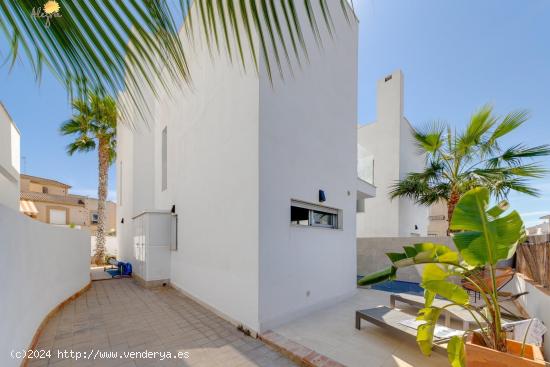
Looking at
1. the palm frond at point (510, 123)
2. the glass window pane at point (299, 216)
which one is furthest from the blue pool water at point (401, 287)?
the palm frond at point (510, 123)

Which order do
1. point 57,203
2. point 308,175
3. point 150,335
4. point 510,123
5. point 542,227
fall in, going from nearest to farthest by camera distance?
point 150,335 → point 308,175 → point 510,123 → point 542,227 → point 57,203

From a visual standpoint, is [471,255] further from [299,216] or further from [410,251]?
[299,216]

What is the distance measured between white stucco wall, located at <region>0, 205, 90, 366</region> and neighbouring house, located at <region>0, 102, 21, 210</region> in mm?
1959

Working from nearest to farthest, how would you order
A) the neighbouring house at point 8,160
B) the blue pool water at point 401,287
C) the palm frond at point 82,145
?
the neighbouring house at point 8,160, the blue pool water at point 401,287, the palm frond at point 82,145

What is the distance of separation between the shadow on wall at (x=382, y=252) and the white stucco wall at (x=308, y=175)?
3868mm

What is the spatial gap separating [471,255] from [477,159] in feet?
27.3

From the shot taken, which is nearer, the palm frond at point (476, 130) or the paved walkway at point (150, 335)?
the paved walkway at point (150, 335)

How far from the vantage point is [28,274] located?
15.0 ft

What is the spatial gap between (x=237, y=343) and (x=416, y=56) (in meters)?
9.74

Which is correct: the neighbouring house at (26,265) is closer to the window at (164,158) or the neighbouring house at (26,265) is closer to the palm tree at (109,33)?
the window at (164,158)

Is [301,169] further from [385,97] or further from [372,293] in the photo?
[385,97]

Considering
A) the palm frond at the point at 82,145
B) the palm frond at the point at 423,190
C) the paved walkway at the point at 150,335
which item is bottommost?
the paved walkway at the point at 150,335

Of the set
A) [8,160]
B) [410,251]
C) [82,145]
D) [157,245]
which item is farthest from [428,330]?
[82,145]

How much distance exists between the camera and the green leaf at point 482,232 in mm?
2918
